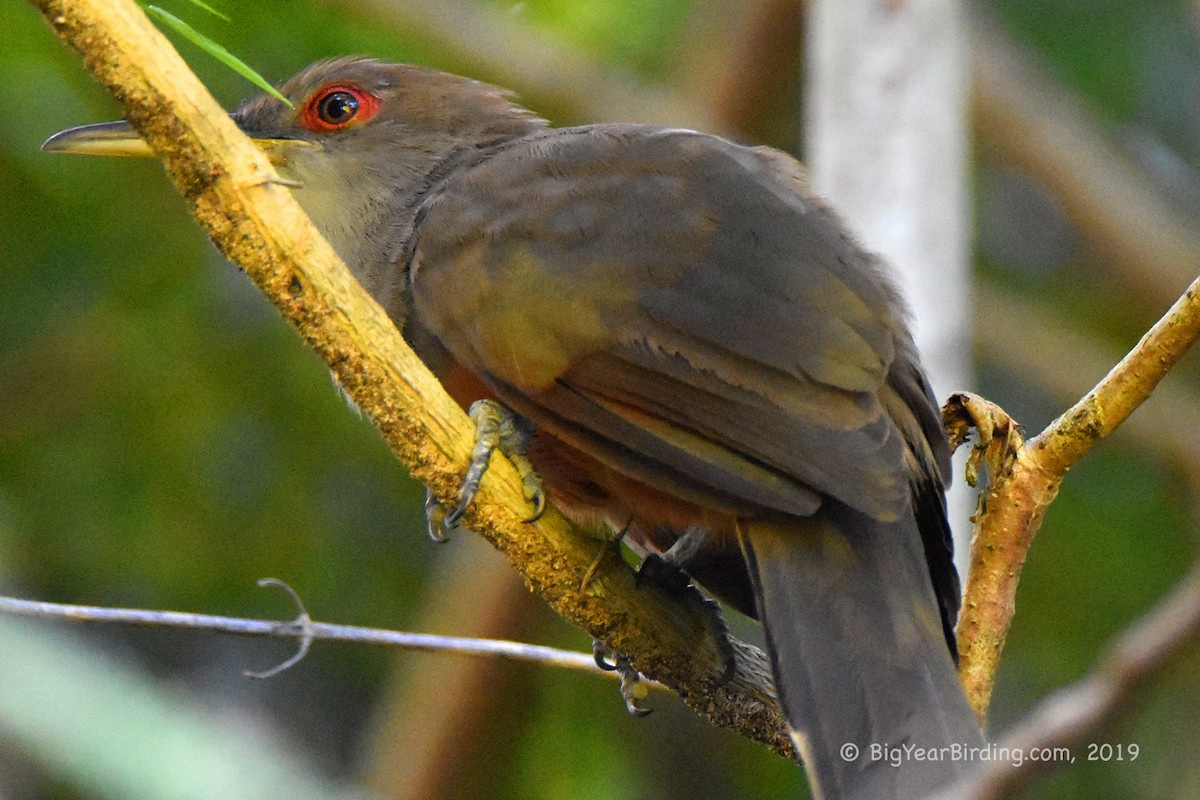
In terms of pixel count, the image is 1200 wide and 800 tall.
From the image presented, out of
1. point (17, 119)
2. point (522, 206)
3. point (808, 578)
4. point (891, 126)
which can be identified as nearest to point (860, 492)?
point (808, 578)

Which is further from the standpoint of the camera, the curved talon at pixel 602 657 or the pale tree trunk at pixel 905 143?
the pale tree trunk at pixel 905 143

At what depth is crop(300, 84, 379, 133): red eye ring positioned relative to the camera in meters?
3.62

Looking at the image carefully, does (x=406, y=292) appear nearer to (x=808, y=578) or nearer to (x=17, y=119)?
(x=808, y=578)

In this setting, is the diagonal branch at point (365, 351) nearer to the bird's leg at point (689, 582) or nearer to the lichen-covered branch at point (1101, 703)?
the bird's leg at point (689, 582)

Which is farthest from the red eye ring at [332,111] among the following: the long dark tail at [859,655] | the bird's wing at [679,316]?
the long dark tail at [859,655]

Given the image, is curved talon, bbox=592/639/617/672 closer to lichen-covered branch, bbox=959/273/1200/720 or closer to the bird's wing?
the bird's wing

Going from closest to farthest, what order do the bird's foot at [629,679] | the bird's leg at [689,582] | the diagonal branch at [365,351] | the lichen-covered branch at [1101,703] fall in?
the lichen-covered branch at [1101,703] → the diagonal branch at [365,351] → the bird's leg at [689,582] → the bird's foot at [629,679]

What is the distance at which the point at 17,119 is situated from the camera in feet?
15.3

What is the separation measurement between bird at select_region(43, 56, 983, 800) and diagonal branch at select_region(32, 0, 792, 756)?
186 mm

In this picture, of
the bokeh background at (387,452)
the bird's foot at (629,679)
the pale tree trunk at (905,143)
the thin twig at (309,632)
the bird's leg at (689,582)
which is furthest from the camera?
the bokeh background at (387,452)

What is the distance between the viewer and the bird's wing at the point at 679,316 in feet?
7.98

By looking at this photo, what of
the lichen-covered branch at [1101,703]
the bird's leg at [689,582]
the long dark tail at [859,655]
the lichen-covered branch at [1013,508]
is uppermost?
the lichen-covered branch at [1101,703]

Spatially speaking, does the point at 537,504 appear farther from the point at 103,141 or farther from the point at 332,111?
the point at 332,111

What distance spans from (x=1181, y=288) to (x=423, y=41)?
2.83 meters
